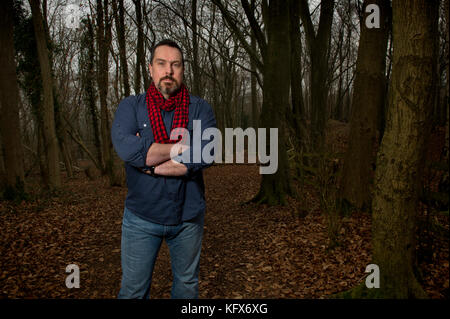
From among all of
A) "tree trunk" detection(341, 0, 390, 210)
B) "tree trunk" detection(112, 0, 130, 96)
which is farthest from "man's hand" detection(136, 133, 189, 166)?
"tree trunk" detection(112, 0, 130, 96)

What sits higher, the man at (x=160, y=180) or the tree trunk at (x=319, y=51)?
the tree trunk at (x=319, y=51)

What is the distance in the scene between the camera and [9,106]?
26.6 ft

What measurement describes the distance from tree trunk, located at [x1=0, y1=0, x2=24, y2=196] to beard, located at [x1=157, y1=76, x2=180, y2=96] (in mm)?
8019

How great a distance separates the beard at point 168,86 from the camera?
2268 millimetres

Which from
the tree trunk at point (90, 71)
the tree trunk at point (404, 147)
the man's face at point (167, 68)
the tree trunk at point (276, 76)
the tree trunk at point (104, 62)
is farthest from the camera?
the tree trunk at point (90, 71)

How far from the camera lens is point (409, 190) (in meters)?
2.58

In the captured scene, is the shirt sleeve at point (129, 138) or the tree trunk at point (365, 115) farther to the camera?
the tree trunk at point (365, 115)

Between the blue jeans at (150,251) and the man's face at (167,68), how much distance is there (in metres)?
1.04

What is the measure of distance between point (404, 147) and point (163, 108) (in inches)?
84.2
